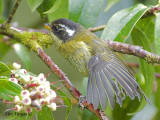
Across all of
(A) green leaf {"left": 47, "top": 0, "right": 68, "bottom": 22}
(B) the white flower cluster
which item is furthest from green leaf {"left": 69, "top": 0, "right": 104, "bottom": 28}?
(B) the white flower cluster

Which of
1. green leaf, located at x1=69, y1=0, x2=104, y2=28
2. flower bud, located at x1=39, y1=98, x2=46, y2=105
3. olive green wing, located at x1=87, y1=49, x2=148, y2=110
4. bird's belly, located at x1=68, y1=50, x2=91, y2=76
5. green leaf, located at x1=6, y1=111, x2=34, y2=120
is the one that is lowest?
flower bud, located at x1=39, y1=98, x2=46, y2=105

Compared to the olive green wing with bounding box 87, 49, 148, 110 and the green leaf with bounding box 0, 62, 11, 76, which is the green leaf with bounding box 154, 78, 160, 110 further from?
the green leaf with bounding box 0, 62, 11, 76

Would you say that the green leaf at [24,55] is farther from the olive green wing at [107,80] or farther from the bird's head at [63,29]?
the olive green wing at [107,80]

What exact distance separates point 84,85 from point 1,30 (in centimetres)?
101

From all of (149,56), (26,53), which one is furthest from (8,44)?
(149,56)

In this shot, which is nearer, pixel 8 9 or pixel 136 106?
pixel 136 106

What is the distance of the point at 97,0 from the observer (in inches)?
125

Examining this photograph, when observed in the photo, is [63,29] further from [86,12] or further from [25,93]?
[25,93]

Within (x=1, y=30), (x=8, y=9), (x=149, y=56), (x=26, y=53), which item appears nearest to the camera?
(x=149, y=56)

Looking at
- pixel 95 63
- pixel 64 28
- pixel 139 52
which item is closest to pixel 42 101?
pixel 139 52

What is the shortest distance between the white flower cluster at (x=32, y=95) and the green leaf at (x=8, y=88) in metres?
0.05

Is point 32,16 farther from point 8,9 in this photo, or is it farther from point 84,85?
point 84,85

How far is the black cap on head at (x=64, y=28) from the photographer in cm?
336

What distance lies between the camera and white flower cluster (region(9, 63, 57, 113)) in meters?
1.76
